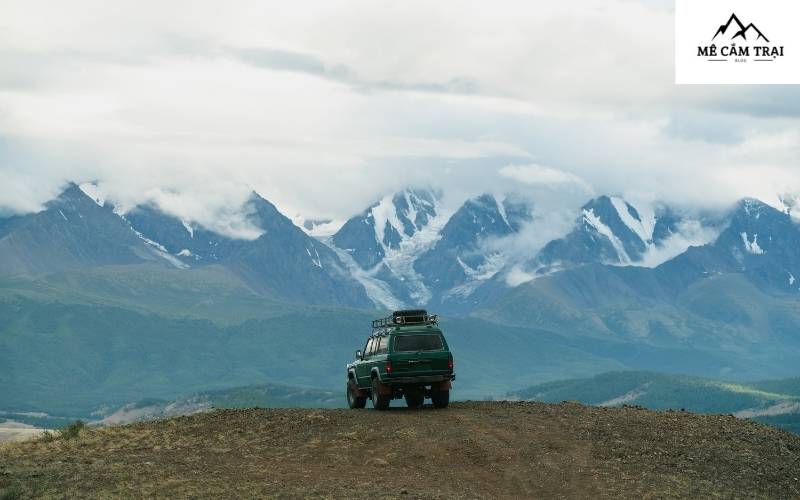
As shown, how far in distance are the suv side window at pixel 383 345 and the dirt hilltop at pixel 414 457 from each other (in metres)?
2.73

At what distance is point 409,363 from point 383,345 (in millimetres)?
1907

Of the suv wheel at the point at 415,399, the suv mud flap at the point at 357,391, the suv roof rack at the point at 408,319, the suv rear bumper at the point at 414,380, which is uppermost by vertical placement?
the suv roof rack at the point at 408,319

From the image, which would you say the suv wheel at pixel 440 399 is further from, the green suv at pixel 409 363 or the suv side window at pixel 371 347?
the suv side window at pixel 371 347

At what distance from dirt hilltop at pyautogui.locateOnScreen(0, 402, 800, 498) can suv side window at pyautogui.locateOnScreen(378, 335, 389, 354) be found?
2734 mm

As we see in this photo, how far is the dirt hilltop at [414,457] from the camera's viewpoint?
130ft

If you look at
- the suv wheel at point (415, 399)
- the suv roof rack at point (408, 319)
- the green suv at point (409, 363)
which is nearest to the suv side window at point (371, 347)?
the green suv at point (409, 363)

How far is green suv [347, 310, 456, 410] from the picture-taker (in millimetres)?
52281

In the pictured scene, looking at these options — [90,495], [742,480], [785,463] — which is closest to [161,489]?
[90,495]

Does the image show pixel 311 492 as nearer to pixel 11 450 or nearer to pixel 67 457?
pixel 67 457

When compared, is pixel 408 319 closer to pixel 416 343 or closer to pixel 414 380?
pixel 416 343

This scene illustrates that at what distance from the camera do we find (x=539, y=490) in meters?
39.9

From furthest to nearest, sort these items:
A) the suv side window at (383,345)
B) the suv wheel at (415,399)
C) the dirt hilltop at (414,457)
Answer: the suv wheel at (415,399), the suv side window at (383,345), the dirt hilltop at (414,457)

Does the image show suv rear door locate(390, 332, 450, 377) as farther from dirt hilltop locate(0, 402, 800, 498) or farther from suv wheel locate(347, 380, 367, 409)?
suv wheel locate(347, 380, 367, 409)

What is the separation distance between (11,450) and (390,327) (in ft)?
54.6
